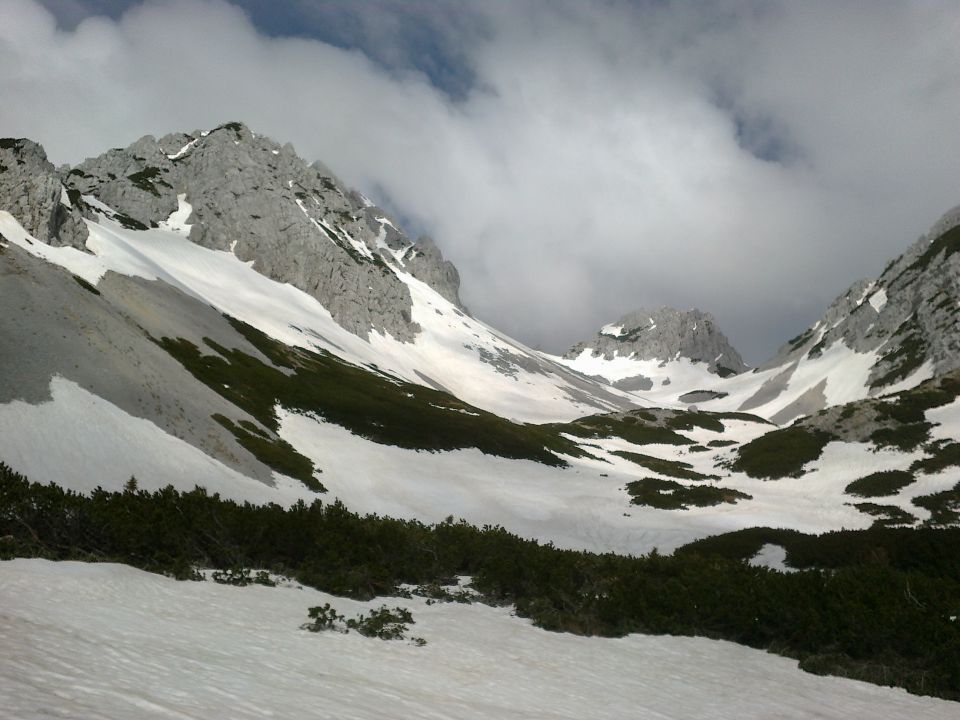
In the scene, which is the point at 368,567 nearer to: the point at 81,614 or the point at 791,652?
the point at 81,614

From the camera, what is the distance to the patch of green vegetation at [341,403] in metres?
50.9

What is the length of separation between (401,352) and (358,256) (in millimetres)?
39841

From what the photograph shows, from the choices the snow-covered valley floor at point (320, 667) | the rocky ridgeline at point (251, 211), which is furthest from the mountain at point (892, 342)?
the rocky ridgeline at point (251, 211)

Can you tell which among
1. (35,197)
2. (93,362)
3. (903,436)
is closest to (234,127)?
(35,197)

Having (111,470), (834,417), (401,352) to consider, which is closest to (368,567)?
(111,470)

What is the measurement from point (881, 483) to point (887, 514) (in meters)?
7.28

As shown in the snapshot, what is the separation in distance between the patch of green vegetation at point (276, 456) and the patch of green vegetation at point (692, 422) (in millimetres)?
100714

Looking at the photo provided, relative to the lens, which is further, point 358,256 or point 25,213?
point 358,256

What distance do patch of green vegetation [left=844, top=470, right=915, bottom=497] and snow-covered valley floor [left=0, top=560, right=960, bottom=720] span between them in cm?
4038

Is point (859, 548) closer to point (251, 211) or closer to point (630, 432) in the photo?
point (630, 432)

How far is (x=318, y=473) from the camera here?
38.2m

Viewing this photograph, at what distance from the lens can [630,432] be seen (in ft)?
376

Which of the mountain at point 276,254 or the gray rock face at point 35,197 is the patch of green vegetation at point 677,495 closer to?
the mountain at point 276,254

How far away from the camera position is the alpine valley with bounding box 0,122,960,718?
792cm
